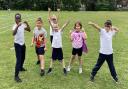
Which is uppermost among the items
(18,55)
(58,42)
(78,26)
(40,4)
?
(78,26)

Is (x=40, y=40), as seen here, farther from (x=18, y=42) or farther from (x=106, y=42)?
(x=106, y=42)

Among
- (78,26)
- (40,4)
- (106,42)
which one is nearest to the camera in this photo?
(106,42)

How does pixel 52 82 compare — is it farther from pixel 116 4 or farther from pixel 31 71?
pixel 116 4

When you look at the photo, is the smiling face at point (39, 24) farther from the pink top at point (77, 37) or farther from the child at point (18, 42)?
the pink top at point (77, 37)

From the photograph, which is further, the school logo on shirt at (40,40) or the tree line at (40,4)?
the tree line at (40,4)

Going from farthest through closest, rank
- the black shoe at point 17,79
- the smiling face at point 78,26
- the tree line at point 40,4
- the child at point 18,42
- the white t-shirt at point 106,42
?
1. the tree line at point 40,4
2. the smiling face at point 78,26
3. the black shoe at point 17,79
4. the child at point 18,42
5. the white t-shirt at point 106,42

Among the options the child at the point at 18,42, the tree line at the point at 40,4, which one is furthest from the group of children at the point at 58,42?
the tree line at the point at 40,4

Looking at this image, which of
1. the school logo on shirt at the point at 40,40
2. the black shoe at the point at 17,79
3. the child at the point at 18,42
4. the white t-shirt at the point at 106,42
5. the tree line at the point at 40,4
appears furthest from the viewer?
the tree line at the point at 40,4

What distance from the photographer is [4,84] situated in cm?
1055

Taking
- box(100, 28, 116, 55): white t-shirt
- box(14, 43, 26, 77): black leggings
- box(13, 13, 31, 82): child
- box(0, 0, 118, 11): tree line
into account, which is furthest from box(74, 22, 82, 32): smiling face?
box(0, 0, 118, 11): tree line

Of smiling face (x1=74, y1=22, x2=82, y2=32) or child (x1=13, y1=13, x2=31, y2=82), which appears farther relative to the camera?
smiling face (x1=74, y1=22, x2=82, y2=32)

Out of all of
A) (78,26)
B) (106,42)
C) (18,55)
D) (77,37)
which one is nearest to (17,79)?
(18,55)

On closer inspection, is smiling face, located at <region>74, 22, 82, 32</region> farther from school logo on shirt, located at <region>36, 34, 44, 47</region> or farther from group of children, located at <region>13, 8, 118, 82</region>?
school logo on shirt, located at <region>36, 34, 44, 47</region>

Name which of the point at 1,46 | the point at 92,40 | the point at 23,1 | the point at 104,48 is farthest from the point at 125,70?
the point at 23,1
